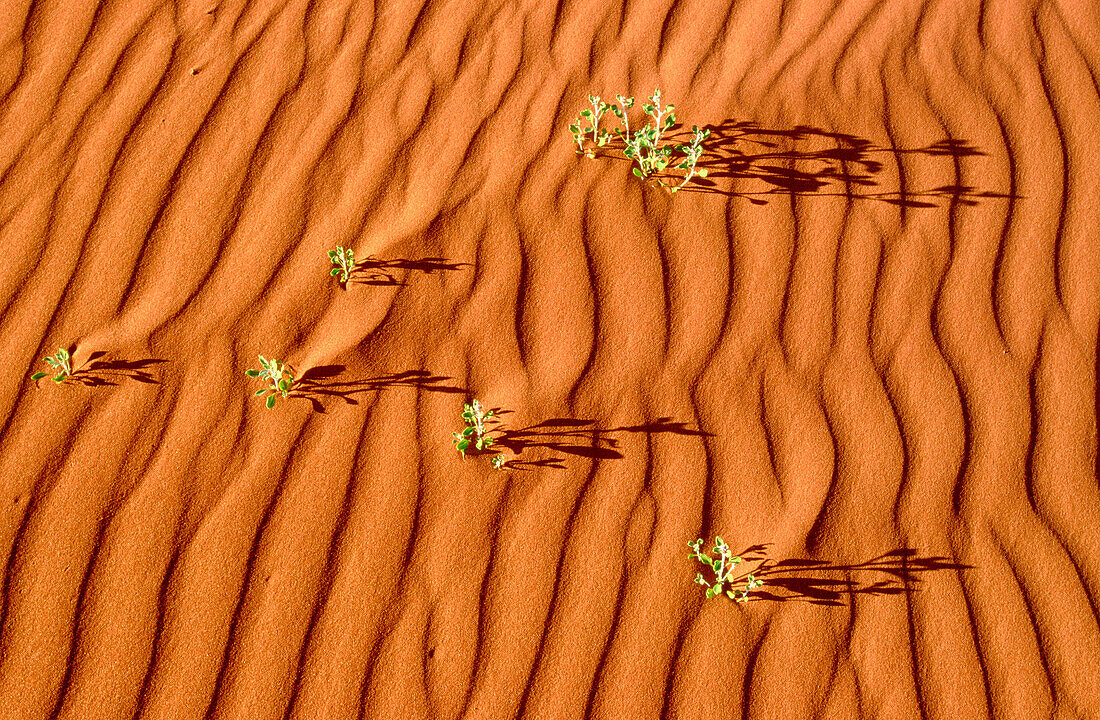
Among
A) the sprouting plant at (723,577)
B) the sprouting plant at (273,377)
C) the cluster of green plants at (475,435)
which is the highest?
the sprouting plant at (273,377)

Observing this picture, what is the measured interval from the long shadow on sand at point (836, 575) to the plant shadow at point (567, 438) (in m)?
0.48

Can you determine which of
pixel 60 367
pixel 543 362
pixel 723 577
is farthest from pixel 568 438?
pixel 60 367

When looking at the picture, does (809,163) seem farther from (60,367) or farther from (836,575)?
(60,367)

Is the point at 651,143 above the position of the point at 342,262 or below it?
above

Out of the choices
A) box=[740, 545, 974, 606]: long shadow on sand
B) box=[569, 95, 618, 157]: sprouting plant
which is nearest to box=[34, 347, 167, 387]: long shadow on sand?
box=[569, 95, 618, 157]: sprouting plant

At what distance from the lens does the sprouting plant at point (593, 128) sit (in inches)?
135

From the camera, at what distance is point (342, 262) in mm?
3047

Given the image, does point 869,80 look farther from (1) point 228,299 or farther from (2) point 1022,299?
(1) point 228,299

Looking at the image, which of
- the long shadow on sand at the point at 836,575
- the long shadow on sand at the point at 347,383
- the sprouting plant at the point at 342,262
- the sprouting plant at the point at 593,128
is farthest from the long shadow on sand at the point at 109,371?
the long shadow on sand at the point at 836,575

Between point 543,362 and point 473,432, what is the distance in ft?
1.19

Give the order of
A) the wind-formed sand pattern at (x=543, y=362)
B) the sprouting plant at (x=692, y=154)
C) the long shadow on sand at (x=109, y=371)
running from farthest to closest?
1. the sprouting plant at (x=692, y=154)
2. the long shadow on sand at (x=109, y=371)
3. the wind-formed sand pattern at (x=543, y=362)

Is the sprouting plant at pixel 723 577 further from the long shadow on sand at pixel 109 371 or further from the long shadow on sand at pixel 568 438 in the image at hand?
the long shadow on sand at pixel 109 371

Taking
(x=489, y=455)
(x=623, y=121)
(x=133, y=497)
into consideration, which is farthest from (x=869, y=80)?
(x=133, y=497)

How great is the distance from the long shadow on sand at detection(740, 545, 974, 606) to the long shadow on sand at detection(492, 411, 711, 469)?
482 millimetres
